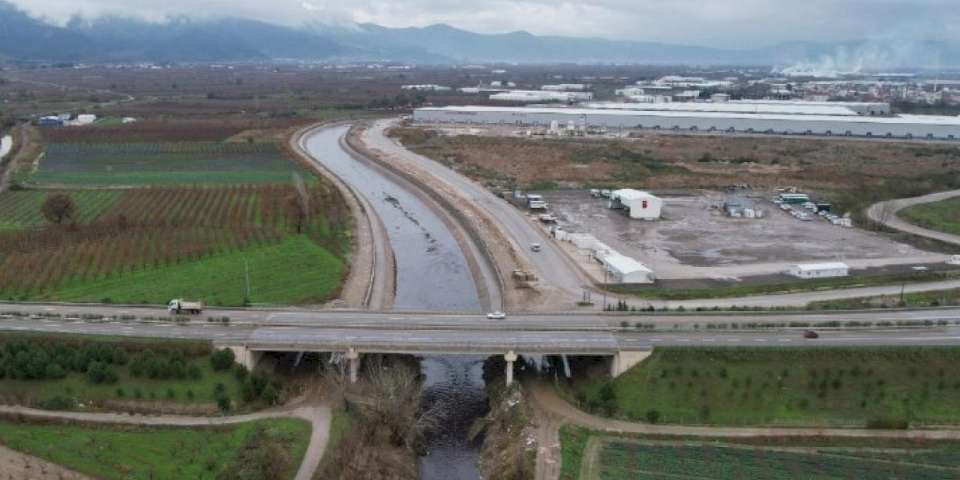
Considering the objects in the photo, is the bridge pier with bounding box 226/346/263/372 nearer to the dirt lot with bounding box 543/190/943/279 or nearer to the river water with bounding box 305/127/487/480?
the river water with bounding box 305/127/487/480

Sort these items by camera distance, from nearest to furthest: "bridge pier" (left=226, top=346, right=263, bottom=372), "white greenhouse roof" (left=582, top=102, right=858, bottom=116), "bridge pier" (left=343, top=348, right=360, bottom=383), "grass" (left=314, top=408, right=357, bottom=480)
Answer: "grass" (left=314, top=408, right=357, bottom=480) < "bridge pier" (left=343, top=348, right=360, bottom=383) < "bridge pier" (left=226, top=346, right=263, bottom=372) < "white greenhouse roof" (left=582, top=102, right=858, bottom=116)

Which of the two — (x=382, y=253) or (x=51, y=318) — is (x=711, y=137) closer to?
(x=382, y=253)

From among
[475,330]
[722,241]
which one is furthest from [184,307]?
[722,241]

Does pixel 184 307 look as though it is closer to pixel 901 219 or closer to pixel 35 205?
pixel 35 205

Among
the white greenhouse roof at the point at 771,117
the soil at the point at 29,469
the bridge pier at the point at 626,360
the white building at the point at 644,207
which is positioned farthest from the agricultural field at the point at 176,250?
the white greenhouse roof at the point at 771,117

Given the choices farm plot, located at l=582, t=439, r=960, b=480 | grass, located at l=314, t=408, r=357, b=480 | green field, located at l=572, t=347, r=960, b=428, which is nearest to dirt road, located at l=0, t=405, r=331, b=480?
grass, located at l=314, t=408, r=357, b=480

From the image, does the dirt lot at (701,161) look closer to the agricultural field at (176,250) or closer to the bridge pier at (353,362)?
the agricultural field at (176,250)
